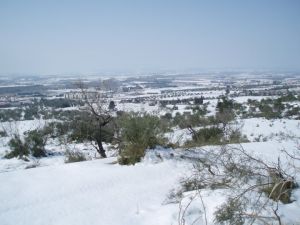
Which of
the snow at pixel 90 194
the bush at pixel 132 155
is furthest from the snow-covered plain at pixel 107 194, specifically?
the bush at pixel 132 155

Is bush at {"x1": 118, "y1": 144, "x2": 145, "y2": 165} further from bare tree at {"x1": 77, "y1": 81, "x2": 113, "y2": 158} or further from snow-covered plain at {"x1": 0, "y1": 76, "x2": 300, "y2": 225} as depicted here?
bare tree at {"x1": 77, "y1": 81, "x2": 113, "y2": 158}

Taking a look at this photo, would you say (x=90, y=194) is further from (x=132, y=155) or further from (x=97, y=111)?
(x=97, y=111)

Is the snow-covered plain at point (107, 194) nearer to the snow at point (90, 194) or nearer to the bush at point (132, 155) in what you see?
the snow at point (90, 194)

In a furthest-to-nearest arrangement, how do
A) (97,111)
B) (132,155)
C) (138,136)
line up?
(97,111)
(138,136)
(132,155)

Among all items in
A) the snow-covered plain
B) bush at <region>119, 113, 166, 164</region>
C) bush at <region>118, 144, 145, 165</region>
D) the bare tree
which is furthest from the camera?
the bare tree

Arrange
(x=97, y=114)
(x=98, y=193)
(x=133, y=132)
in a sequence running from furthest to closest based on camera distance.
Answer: (x=97, y=114) < (x=133, y=132) < (x=98, y=193)

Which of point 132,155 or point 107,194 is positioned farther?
point 132,155

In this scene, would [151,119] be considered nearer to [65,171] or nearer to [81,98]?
[65,171]

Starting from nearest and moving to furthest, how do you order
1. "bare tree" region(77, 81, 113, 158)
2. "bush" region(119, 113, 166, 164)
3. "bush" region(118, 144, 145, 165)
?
"bush" region(118, 144, 145, 165)
"bush" region(119, 113, 166, 164)
"bare tree" region(77, 81, 113, 158)

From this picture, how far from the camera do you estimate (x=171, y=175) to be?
726 cm

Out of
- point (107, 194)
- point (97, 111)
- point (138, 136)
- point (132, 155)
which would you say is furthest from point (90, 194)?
point (97, 111)

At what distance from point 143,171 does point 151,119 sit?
2.62 m

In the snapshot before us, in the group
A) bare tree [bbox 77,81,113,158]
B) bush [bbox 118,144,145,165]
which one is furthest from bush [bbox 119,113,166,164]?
bare tree [bbox 77,81,113,158]

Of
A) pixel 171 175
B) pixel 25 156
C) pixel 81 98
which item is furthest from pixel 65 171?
pixel 25 156
